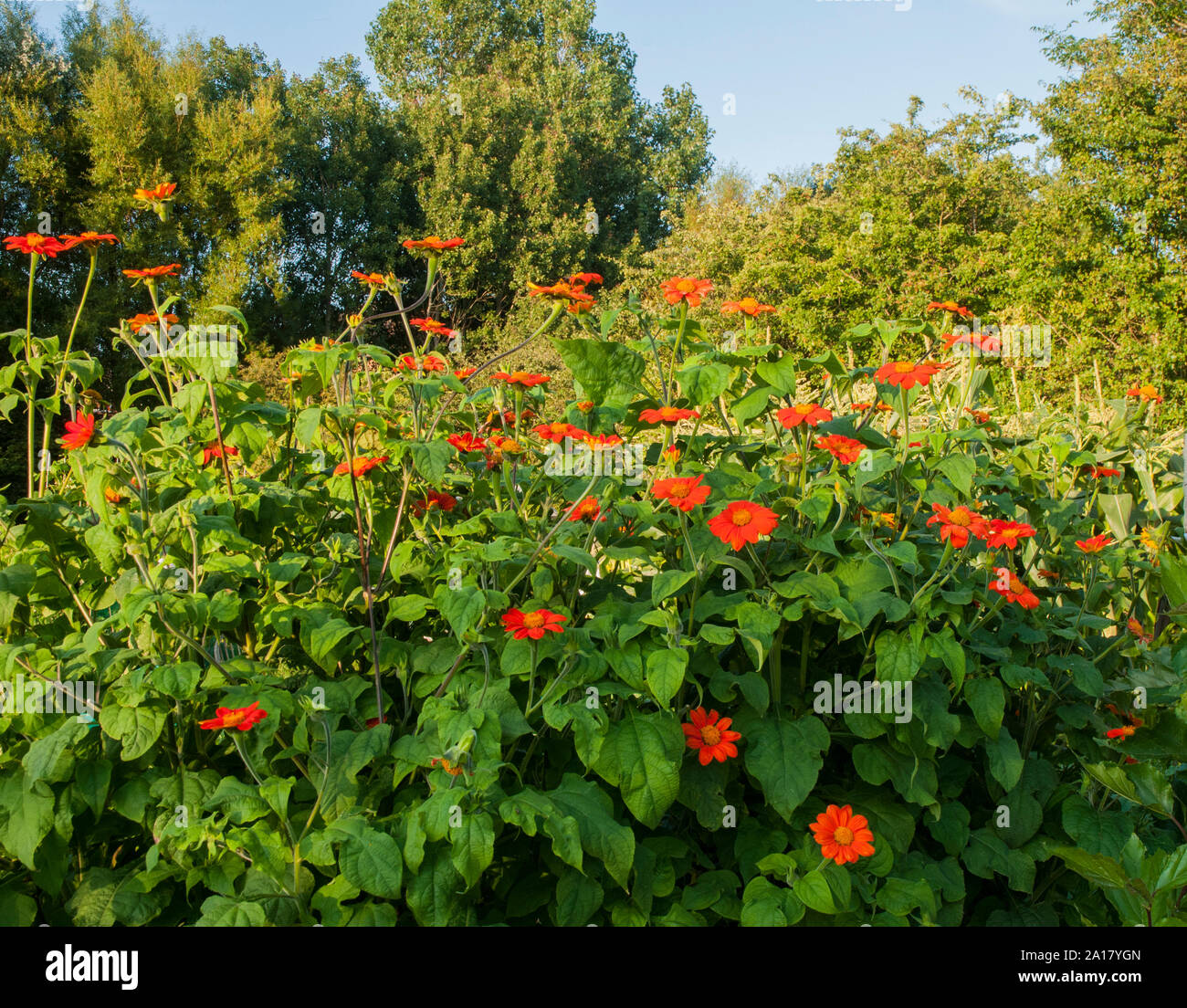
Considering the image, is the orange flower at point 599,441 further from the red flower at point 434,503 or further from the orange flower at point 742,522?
the red flower at point 434,503

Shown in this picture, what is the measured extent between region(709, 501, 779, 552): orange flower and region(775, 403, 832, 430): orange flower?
263 millimetres

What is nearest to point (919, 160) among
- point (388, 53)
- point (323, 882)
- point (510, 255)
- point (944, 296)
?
point (944, 296)

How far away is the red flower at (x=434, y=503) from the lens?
1.86 m

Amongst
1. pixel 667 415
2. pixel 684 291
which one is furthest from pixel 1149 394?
pixel 667 415

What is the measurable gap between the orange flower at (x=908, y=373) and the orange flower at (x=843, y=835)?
77cm

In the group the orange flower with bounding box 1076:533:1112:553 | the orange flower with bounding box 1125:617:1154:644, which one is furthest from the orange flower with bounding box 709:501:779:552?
the orange flower with bounding box 1125:617:1154:644

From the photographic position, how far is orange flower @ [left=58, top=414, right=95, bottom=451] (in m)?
1.62

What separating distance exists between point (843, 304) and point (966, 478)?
13.7 metres

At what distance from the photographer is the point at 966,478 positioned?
5.44 ft

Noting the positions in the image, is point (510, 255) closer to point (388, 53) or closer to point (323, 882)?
point (388, 53)

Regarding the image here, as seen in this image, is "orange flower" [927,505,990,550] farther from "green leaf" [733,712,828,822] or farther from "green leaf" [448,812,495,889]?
"green leaf" [448,812,495,889]

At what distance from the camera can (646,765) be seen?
143cm

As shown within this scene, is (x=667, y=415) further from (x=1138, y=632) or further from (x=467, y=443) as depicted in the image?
(x=1138, y=632)
